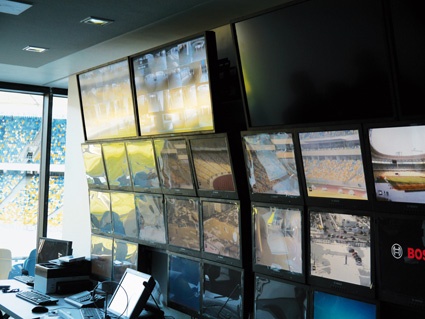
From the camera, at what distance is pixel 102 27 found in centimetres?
412

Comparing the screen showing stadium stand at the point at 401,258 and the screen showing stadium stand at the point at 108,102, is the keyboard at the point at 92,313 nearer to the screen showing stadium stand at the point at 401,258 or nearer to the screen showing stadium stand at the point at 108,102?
the screen showing stadium stand at the point at 108,102

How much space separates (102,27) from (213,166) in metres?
1.44

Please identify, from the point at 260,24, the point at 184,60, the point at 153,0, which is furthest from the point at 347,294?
the point at 153,0

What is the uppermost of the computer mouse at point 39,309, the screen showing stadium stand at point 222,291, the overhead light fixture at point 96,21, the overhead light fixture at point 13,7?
the overhead light fixture at point 13,7

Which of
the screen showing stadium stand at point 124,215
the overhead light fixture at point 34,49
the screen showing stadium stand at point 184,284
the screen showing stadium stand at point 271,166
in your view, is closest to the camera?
the screen showing stadium stand at point 271,166

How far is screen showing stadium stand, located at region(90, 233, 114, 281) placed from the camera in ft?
15.9

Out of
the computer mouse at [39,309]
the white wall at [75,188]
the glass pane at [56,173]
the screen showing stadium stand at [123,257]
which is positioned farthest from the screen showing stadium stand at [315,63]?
the glass pane at [56,173]

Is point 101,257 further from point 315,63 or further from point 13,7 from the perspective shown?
point 315,63

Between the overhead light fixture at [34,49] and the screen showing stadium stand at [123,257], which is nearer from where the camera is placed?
the screen showing stadium stand at [123,257]

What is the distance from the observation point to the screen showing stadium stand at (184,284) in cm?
384

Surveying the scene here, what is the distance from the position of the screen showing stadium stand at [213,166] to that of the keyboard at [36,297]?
1734 mm

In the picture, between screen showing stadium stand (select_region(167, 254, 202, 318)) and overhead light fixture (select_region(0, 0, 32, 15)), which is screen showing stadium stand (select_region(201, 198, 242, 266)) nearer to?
screen showing stadium stand (select_region(167, 254, 202, 318))

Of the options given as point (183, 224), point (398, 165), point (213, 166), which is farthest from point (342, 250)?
point (183, 224)

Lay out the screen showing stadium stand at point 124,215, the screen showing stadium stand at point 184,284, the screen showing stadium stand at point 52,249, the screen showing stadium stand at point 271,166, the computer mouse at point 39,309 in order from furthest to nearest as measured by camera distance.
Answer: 1. the screen showing stadium stand at point 52,249
2. the screen showing stadium stand at point 124,215
3. the computer mouse at point 39,309
4. the screen showing stadium stand at point 184,284
5. the screen showing stadium stand at point 271,166
